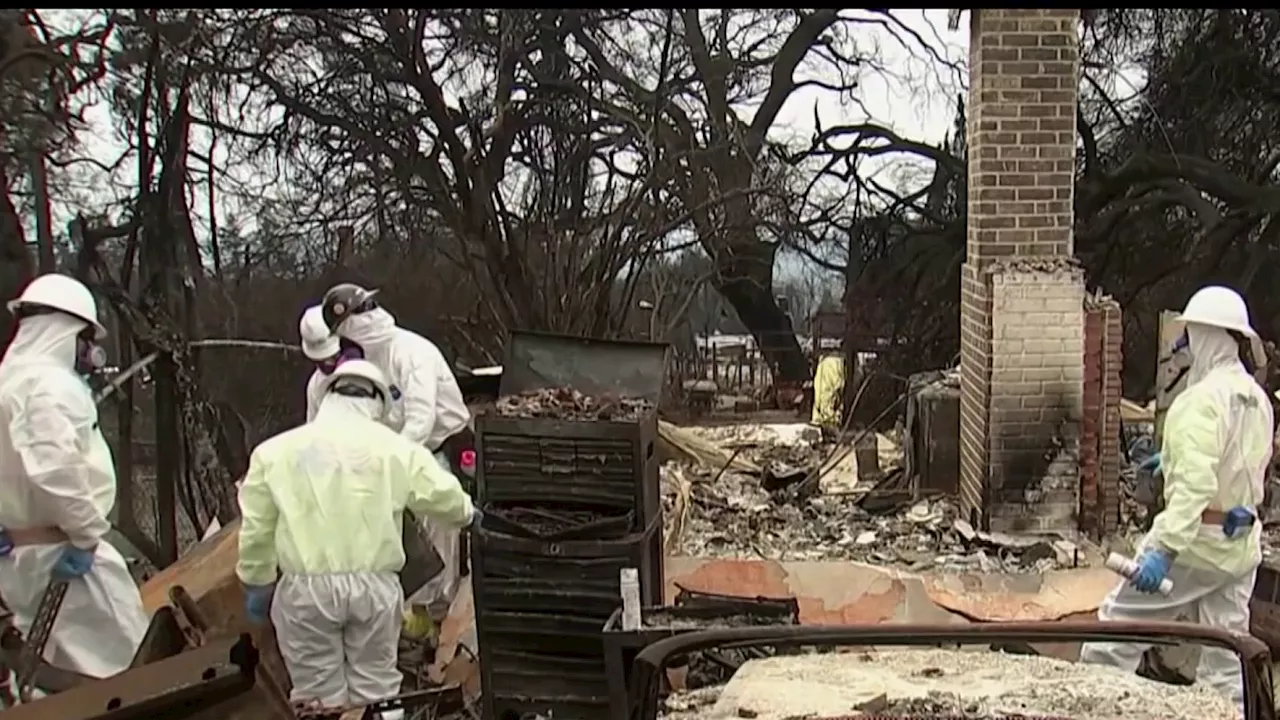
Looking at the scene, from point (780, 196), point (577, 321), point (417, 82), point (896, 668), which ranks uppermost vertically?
point (417, 82)

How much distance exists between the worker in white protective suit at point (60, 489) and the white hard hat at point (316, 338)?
1.39 meters

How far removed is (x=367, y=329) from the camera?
21.0 feet

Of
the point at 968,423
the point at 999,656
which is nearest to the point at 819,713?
the point at 999,656

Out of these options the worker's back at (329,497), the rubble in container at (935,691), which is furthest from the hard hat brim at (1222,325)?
the worker's back at (329,497)

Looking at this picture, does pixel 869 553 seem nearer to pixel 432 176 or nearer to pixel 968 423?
pixel 968 423

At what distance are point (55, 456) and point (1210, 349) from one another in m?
4.39

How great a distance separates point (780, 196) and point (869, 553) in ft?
19.2

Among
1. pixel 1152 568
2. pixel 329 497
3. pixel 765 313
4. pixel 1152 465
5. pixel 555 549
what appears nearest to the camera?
pixel 329 497

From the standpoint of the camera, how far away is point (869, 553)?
7.30m

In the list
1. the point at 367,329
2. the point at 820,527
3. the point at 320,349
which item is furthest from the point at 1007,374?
the point at 320,349

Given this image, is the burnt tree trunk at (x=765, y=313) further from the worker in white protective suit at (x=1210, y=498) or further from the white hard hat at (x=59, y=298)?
the white hard hat at (x=59, y=298)

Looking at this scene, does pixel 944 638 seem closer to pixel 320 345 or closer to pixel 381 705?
pixel 381 705

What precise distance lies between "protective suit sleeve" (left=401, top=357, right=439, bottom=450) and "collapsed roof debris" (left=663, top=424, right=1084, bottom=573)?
186 centimetres

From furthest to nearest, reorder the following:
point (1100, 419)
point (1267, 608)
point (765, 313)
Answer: point (765, 313)
point (1100, 419)
point (1267, 608)
